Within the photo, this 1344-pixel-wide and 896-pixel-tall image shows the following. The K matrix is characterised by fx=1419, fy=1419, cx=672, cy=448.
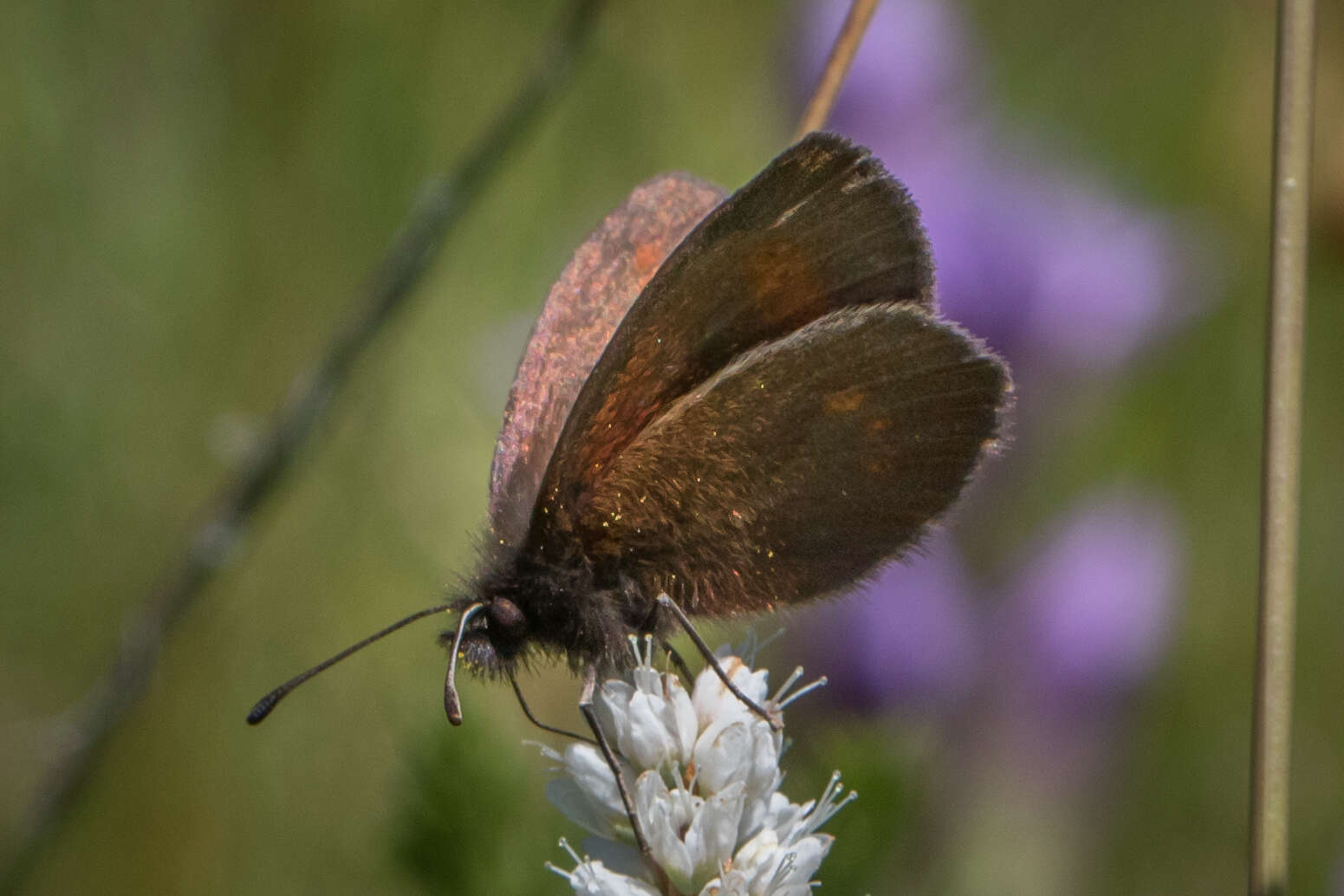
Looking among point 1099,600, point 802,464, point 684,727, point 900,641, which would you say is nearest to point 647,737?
point 684,727

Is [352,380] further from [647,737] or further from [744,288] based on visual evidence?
[647,737]

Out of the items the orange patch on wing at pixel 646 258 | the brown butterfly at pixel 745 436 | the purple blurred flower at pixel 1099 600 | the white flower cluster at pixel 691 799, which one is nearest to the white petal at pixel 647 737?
the white flower cluster at pixel 691 799

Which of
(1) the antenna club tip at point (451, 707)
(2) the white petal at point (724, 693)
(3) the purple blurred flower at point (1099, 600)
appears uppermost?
(1) the antenna club tip at point (451, 707)

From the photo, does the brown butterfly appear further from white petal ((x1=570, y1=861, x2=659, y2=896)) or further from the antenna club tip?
white petal ((x1=570, y1=861, x2=659, y2=896))

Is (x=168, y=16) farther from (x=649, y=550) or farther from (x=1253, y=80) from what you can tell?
(x=1253, y=80)

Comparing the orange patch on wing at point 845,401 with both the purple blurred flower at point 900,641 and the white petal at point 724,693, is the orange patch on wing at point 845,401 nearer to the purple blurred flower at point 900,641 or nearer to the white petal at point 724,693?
the white petal at point 724,693
